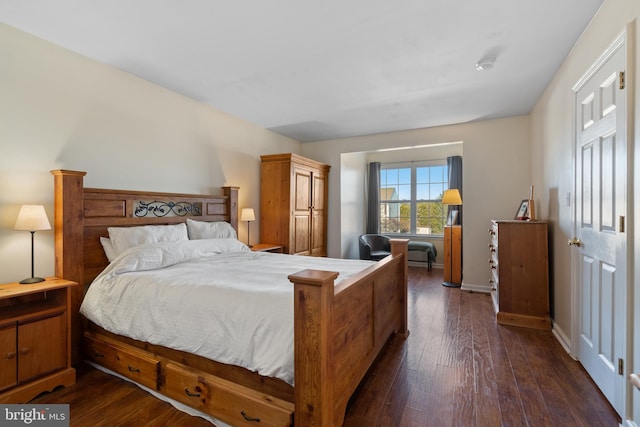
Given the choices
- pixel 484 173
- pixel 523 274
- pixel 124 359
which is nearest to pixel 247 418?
pixel 124 359

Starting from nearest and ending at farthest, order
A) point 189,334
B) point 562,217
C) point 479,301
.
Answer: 1. point 189,334
2. point 562,217
3. point 479,301

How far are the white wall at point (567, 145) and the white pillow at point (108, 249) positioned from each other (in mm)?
3516

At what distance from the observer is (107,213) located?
265 cm

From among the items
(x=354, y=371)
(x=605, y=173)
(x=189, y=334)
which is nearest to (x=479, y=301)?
(x=605, y=173)

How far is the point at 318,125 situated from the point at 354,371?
12.1 feet

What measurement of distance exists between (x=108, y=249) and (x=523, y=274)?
400cm

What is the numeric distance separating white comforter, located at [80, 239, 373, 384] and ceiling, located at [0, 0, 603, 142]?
1.67 m

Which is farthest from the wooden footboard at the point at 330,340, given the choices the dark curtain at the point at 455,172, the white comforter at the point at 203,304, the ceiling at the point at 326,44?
the dark curtain at the point at 455,172

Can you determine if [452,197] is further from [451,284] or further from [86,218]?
[86,218]

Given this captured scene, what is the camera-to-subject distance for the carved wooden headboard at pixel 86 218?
2.28m

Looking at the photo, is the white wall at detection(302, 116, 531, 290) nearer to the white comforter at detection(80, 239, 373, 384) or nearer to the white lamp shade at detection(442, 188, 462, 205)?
the white lamp shade at detection(442, 188, 462, 205)

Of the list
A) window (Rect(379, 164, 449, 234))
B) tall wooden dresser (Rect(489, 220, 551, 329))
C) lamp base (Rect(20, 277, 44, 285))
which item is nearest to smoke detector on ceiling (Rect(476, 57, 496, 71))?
tall wooden dresser (Rect(489, 220, 551, 329))

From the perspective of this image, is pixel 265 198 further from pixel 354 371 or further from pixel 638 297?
pixel 638 297

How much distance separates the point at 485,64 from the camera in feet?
8.71
